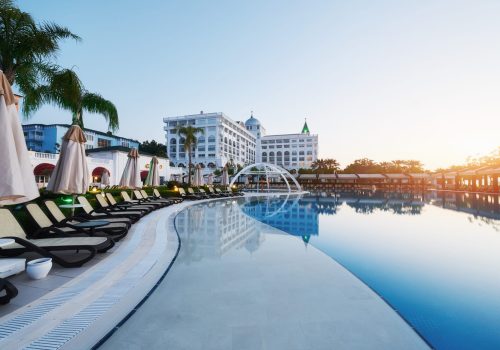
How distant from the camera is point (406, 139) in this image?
170 feet

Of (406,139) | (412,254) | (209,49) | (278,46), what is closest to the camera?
(412,254)

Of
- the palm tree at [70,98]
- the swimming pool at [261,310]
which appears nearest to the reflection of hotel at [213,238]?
the swimming pool at [261,310]

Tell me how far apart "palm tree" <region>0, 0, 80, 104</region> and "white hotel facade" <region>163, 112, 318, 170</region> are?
139 ft

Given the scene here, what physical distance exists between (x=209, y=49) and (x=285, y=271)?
20.6 meters

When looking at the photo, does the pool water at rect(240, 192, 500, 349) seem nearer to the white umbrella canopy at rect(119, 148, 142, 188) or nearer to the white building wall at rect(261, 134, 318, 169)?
the white umbrella canopy at rect(119, 148, 142, 188)

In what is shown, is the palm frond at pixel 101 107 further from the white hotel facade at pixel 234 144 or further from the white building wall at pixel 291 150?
the white building wall at pixel 291 150

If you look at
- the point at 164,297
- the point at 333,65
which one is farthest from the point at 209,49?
the point at 164,297

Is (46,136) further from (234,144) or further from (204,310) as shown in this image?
(204,310)

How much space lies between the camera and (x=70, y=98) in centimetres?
1173

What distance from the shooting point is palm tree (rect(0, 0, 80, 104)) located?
8.73 metres

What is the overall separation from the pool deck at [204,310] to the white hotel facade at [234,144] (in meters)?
49.8

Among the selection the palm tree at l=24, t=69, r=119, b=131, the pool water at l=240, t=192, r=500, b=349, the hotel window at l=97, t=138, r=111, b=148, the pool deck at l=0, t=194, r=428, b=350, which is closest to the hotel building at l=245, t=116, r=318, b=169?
the hotel window at l=97, t=138, r=111, b=148

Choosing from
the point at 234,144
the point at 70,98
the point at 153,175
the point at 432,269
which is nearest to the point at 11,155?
the point at 432,269

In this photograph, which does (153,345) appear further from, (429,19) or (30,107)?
(429,19)
